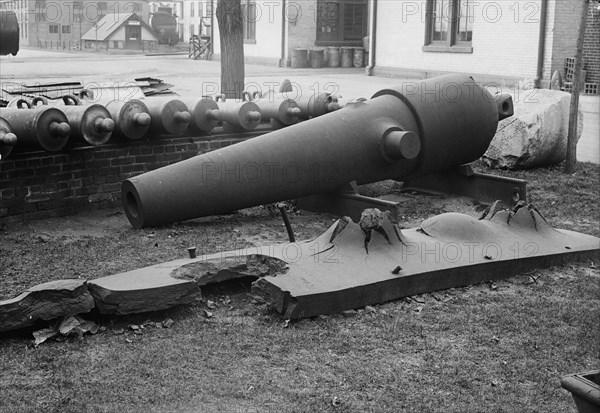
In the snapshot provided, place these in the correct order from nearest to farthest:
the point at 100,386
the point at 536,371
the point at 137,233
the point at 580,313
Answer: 1. the point at 100,386
2. the point at 536,371
3. the point at 580,313
4. the point at 137,233

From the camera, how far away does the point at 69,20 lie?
160ft

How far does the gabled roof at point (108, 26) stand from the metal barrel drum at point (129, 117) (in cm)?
3627

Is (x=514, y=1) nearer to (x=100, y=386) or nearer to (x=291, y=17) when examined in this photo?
(x=291, y=17)

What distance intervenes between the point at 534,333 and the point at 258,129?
16.3 ft

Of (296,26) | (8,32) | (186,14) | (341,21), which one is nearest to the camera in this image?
(8,32)

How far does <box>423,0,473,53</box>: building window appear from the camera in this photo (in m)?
24.0

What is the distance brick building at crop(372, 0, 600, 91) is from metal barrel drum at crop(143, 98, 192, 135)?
14.3 m

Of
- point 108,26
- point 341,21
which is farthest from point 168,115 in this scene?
point 108,26

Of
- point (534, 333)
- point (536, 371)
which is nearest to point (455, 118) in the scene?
point (534, 333)

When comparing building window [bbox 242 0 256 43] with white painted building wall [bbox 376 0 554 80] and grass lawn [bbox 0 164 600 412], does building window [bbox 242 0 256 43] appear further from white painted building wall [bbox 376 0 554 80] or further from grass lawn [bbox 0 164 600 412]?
grass lawn [bbox 0 164 600 412]

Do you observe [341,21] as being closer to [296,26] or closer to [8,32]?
[296,26]

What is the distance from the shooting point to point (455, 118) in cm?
838

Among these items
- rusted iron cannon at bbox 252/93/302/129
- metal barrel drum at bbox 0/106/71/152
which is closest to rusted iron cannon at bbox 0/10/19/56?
metal barrel drum at bbox 0/106/71/152

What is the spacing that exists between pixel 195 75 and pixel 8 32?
23429 mm
